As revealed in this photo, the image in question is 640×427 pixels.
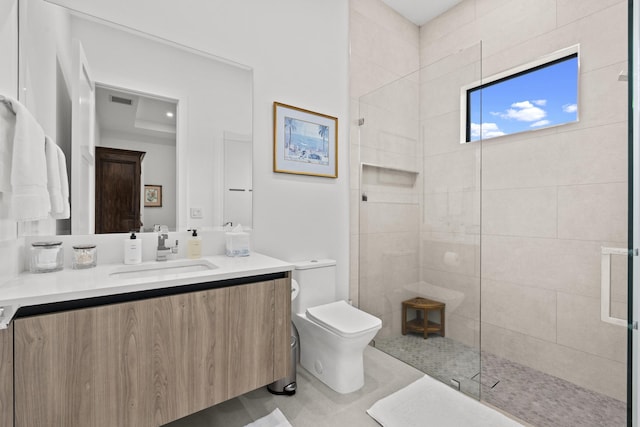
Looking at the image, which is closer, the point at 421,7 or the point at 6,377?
the point at 6,377

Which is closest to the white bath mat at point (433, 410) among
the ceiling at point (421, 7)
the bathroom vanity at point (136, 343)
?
the bathroom vanity at point (136, 343)

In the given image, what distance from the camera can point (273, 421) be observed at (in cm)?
154

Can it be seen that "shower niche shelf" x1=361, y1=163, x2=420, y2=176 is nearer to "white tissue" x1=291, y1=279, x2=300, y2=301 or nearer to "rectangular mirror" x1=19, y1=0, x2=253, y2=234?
"rectangular mirror" x1=19, y1=0, x2=253, y2=234

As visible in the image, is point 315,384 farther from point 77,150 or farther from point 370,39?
point 370,39

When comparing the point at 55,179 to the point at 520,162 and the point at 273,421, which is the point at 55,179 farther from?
the point at 520,162

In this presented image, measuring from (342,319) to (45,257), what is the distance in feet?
4.92

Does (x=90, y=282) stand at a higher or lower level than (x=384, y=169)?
lower

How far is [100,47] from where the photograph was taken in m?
1.54

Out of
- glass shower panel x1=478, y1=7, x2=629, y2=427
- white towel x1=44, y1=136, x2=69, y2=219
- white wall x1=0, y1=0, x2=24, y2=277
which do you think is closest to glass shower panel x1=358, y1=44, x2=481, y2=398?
glass shower panel x1=478, y1=7, x2=629, y2=427

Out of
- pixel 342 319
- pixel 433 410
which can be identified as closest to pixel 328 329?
pixel 342 319

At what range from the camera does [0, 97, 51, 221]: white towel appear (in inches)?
40.7

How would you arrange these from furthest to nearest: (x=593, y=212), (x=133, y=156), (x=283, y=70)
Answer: (x=283, y=70) < (x=593, y=212) < (x=133, y=156)

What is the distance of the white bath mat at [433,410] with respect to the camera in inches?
62.0

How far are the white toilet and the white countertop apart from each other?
55cm
